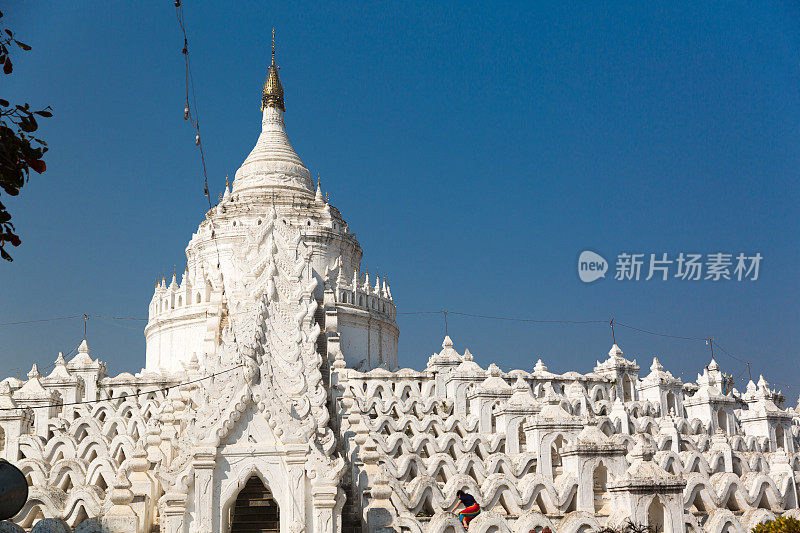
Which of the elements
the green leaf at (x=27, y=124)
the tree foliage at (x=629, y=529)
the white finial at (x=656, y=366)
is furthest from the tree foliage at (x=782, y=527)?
the white finial at (x=656, y=366)

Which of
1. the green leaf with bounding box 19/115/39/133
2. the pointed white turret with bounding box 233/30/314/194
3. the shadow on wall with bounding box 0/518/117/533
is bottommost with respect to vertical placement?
the shadow on wall with bounding box 0/518/117/533

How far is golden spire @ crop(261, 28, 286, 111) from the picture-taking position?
50750 mm

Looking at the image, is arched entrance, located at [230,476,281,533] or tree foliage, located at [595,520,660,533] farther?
tree foliage, located at [595,520,660,533]

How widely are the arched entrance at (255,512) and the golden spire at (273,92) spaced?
3798cm

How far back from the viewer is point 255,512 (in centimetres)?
1482

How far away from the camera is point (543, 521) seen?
51.4ft

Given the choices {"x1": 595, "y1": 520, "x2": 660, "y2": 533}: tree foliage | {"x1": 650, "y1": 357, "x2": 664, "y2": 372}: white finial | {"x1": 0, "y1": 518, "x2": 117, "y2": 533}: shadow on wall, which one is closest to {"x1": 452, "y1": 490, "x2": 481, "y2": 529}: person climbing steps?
{"x1": 595, "y1": 520, "x2": 660, "y2": 533}: tree foliage

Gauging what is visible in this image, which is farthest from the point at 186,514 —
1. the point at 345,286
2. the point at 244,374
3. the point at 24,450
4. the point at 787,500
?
the point at 345,286

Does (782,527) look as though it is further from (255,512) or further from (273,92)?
(273,92)

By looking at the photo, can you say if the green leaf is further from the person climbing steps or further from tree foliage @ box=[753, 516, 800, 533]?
tree foliage @ box=[753, 516, 800, 533]

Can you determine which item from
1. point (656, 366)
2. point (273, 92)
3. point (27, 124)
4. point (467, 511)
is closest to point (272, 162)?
point (273, 92)

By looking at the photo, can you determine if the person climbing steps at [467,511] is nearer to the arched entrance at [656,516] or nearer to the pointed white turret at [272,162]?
the arched entrance at [656,516]

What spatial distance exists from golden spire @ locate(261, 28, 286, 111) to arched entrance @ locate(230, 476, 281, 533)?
3798 centimetres

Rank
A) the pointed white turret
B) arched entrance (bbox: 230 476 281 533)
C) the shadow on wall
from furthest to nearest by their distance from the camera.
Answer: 1. the pointed white turret
2. arched entrance (bbox: 230 476 281 533)
3. the shadow on wall
